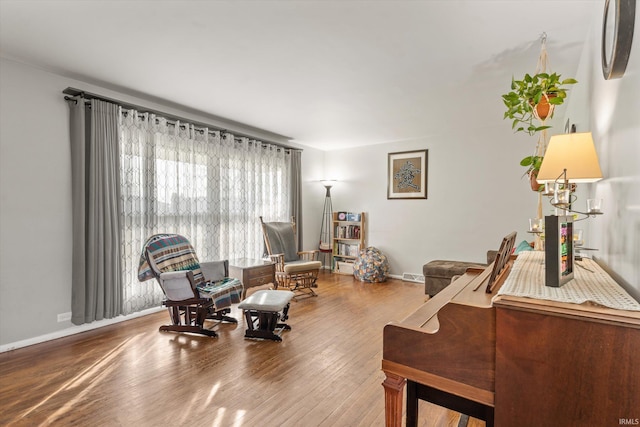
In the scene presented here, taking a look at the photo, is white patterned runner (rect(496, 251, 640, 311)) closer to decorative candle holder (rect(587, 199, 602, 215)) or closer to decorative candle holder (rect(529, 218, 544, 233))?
decorative candle holder (rect(587, 199, 602, 215))

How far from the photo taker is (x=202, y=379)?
7.29 ft

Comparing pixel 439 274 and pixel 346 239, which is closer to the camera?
pixel 439 274

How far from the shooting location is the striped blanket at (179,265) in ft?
10.1

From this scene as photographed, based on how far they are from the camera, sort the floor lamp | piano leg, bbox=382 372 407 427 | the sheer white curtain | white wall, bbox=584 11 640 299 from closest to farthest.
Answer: white wall, bbox=584 11 640 299
piano leg, bbox=382 372 407 427
the sheer white curtain
the floor lamp

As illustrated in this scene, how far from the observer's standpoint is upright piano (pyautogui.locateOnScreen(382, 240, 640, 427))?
31.3 inches

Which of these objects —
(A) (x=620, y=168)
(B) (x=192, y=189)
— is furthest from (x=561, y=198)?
(B) (x=192, y=189)

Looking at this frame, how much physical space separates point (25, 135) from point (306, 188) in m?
4.08

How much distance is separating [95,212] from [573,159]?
3706 millimetres

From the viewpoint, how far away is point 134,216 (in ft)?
11.3

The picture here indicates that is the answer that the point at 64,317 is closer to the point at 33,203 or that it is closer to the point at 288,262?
the point at 33,203

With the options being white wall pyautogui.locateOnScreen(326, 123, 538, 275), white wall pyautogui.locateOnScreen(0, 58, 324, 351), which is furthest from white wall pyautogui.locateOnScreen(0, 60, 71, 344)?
white wall pyautogui.locateOnScreen(326, 123, 538, 275)

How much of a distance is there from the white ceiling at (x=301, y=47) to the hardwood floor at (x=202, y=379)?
247 centimetres

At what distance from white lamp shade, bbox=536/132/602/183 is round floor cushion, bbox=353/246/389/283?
419 centimetres

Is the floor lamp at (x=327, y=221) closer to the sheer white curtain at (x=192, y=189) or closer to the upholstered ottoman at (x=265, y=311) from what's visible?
the sheer white curtain at (x=192, y=189)
